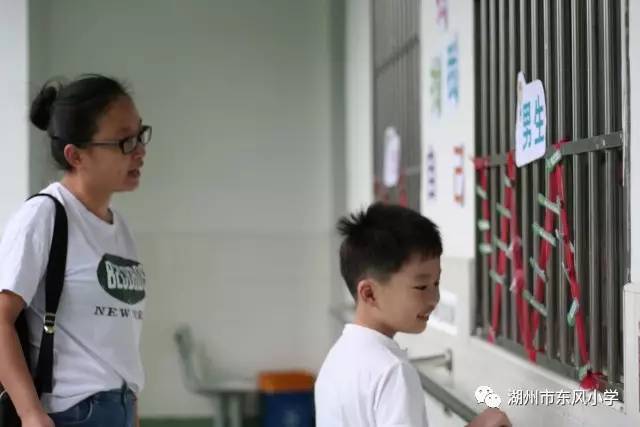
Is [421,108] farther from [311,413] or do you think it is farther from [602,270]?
[311,413]

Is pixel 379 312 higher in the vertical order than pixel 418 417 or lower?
higher

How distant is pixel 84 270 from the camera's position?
6.54ft

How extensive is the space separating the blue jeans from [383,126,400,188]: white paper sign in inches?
80.3

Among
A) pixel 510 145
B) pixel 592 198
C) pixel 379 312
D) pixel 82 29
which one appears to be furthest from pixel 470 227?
pixel 82 29

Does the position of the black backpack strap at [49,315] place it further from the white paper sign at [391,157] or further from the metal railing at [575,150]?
the white paper sign at [391,157]

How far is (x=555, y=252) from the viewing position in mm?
2148

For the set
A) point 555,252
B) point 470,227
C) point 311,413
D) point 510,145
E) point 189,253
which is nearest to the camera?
point 555,252

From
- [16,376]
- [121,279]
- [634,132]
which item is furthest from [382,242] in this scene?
[16,376]

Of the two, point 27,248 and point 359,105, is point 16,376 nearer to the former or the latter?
point 27,248

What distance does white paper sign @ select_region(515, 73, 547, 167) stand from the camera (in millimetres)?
2174

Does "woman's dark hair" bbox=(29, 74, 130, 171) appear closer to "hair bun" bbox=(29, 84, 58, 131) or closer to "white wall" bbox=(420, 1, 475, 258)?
"hair bun" bbox=(29, 84, 58, 131)

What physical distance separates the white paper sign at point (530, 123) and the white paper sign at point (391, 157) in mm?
1549

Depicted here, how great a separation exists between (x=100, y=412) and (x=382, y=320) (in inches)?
27.3

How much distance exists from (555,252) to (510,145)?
399 mm
